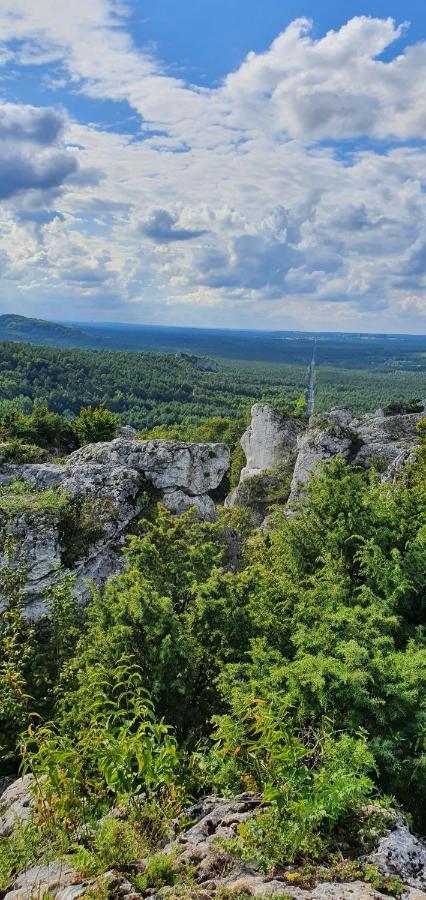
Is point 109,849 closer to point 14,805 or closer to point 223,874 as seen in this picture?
point 223,874

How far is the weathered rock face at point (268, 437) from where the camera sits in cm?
4869

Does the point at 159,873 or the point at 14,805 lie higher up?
the point at 159,873

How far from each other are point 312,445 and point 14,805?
31168mm

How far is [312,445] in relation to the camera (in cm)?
3697

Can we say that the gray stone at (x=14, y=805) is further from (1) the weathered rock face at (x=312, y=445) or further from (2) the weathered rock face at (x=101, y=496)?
(1) the weathered rock face at (x=312, y=445)

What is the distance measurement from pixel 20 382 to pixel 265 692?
136 m

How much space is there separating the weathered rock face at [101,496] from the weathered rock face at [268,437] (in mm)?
23597

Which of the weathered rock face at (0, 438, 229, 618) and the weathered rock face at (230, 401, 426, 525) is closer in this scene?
the weathered rock face at (0, 438, 229, 618)

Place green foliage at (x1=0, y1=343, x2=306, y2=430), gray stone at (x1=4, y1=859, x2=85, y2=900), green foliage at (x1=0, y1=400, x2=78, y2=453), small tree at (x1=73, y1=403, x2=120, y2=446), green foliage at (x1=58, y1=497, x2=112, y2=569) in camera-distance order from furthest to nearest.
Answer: green foliage at (x1=0, y1=343, x2=306, y2=430), small tree at (x1=73, y1=403, x2=120, y2=446), green foliage at (x1=0, y1=400, x2=78, y2=453), green foliage at (x1=58, y1=497, x2=112, y2=569), gray stone at (x1=4, y1=859, x2=85, y2=900)

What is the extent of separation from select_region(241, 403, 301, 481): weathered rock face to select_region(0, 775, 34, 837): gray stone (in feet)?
132

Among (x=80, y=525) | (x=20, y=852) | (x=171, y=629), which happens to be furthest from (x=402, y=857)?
(x=80, y=525)

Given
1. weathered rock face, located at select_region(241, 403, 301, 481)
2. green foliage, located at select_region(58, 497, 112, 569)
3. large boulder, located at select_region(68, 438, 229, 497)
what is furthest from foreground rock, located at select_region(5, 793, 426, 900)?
weathered rock face, located at select_region(241, 403, 301, 481)

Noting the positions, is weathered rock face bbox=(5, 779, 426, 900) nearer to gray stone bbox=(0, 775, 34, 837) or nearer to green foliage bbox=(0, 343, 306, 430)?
gray stone bbox=(0, 775, 34, 837)

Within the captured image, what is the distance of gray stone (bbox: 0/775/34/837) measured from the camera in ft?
23.0
